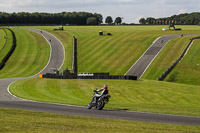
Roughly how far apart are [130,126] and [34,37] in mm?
114988

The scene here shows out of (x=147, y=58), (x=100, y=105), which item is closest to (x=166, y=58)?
(x=147, y=58)

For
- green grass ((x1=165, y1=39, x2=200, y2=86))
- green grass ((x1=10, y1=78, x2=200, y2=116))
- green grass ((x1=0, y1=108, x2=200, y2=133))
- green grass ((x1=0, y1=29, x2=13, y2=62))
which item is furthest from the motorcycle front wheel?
green grass ((x1=0, y1=29, x2=13, y2=62))

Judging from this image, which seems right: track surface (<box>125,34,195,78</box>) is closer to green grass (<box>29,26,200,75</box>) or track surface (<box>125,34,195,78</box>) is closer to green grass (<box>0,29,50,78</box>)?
green grass (<box>29,26,200,75</box>)

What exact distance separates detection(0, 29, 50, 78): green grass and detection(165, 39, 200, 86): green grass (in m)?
31.7

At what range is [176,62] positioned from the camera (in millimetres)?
85938

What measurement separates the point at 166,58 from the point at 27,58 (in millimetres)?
37038

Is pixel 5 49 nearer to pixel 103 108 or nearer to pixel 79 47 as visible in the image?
pixel 79 47

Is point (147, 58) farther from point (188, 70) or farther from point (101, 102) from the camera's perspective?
point (101, 102)

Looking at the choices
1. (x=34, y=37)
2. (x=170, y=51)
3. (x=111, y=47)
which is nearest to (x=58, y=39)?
(x=34, y=37)

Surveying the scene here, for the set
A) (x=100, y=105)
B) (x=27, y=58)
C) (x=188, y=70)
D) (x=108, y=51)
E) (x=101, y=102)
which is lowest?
(x=27, y=58)

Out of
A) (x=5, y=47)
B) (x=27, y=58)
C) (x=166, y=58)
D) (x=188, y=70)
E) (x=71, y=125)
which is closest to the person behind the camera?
(x=71, y=125)

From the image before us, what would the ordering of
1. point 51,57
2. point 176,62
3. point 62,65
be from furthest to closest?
point 51,57, point 62,65, point 176,62

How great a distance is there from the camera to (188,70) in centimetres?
8194

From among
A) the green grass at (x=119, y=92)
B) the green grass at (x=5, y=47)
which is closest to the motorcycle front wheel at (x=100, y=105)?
the green grass at (x=119, y=92)
